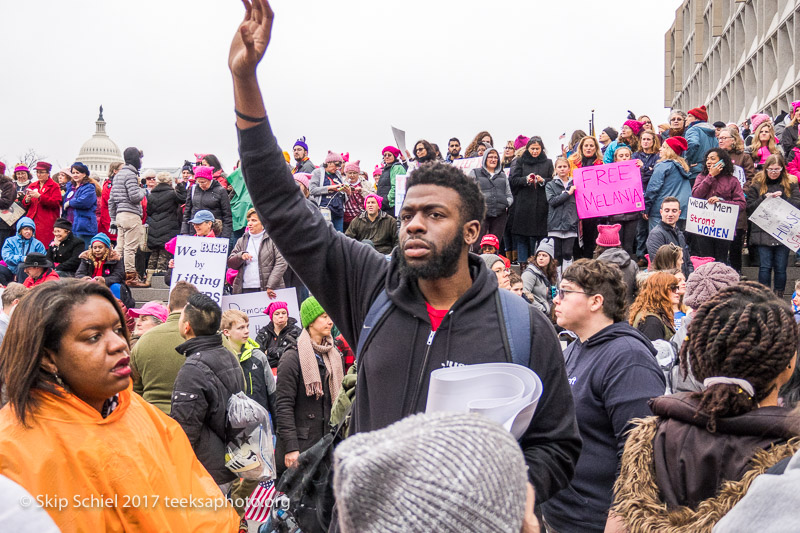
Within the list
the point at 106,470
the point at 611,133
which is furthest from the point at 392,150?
the point at 106,470

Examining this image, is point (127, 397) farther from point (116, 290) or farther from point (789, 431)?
point (116, 290)

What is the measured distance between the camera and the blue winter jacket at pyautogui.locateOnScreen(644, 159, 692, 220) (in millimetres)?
11766

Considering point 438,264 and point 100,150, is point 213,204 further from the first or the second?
point 100,150

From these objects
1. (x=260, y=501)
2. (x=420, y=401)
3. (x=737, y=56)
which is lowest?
(x=260, y=501)

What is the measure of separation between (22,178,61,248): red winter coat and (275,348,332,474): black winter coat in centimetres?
989

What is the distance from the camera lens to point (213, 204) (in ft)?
43.3

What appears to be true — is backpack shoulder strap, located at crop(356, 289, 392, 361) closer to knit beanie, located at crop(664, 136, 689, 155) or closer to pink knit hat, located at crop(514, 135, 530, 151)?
knit beanie, located at crop(664, 136, 689, 155)

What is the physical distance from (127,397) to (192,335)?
99.9 inches

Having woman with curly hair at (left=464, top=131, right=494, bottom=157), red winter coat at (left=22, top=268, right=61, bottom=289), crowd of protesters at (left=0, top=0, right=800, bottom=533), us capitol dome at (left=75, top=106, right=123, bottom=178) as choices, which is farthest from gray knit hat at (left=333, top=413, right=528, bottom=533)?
us capitol dome at (left=75, top=106, right=123, bottom=178)

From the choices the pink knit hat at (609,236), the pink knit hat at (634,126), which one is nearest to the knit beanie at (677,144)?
the pink knit hat at (634,126)

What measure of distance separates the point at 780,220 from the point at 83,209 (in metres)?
11.1

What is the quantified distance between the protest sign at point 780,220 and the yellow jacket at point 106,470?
32.6ft

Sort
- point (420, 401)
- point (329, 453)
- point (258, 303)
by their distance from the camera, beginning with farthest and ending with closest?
point (258, 303), point (329, 453), point (420, 401)

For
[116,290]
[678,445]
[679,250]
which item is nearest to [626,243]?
[679,250]
